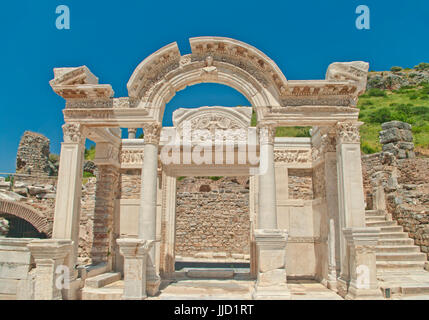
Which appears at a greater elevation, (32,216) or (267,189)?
(267,189)

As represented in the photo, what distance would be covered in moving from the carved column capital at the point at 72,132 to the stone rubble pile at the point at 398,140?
54.1ft

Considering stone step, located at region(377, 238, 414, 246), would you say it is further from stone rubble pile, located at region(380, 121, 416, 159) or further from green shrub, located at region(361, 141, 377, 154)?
green shrub, located at region(361, 141, 377, 154)

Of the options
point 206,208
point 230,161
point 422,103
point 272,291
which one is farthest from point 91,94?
point 422,103

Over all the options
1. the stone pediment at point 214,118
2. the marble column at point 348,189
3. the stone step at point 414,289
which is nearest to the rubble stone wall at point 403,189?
the stone step at point 414,289

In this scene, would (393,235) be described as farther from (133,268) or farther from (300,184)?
(133,268)

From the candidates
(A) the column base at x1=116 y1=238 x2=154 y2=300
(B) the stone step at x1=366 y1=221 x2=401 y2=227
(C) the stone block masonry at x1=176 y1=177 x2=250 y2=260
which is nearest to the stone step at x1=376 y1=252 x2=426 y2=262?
(B) the stone step at x1=366 y1=221 x2=401 y2=227

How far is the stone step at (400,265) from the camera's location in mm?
9891

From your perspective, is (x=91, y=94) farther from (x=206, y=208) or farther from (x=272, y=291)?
(x=206, y=208)

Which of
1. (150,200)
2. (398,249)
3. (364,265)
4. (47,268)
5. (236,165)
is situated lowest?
(47,268)

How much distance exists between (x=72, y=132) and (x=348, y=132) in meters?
7.55

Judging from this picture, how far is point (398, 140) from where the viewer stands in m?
18.8

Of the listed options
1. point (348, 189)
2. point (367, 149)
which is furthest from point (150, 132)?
point (367, 149)

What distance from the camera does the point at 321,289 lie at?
9086 millimetres
